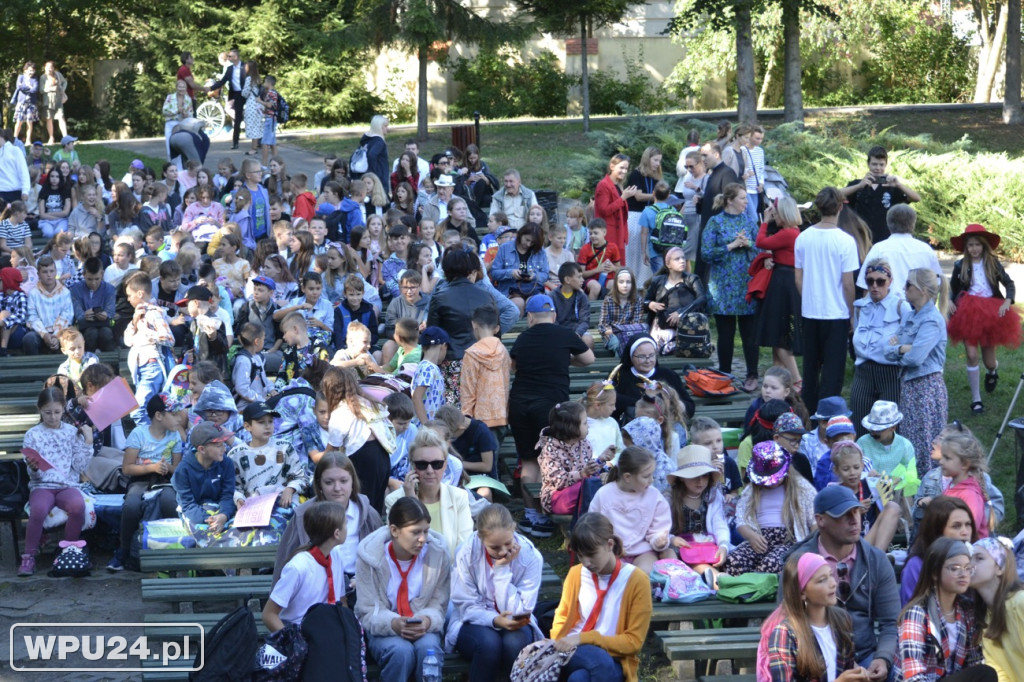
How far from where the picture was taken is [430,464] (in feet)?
26.0

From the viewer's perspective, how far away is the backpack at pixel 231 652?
6.65 m

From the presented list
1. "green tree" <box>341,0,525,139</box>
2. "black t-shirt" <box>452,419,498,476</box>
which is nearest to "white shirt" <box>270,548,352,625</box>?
"black t-shirt" <box>452,419,498,476</box>

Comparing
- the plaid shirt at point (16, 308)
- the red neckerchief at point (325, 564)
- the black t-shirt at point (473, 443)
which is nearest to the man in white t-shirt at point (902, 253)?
the black t-shirt at point (473, 443)

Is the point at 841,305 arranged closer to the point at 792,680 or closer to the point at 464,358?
the point at 464,358

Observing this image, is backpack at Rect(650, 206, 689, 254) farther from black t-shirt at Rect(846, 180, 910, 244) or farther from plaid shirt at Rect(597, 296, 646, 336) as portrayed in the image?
black t-shirt at Rect(846, 180, 910, 244)

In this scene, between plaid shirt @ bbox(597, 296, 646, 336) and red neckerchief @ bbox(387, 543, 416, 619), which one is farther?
plaid shirt @ bbox(597, 296, 646, 336)

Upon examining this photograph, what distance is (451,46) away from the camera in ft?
117

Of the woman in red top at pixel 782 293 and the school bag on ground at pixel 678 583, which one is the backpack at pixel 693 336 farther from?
the school bag on ground at pixel 678 583

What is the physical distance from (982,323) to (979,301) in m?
0.20

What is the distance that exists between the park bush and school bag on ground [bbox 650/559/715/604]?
34.9 ft

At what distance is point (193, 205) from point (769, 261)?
7.85m

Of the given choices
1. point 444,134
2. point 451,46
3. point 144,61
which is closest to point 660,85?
point 451,46

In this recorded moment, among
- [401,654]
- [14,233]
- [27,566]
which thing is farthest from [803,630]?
[14,233]

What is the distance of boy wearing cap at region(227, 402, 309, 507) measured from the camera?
29.8ft
